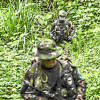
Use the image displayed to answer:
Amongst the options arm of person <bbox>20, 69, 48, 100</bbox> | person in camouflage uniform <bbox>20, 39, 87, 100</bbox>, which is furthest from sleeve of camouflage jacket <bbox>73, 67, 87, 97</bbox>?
arm of person <bbox>20, 69, 48, 100</bbox>

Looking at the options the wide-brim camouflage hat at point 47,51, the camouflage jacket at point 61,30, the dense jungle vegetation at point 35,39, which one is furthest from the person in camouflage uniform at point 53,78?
the camouflage jacket at point 61,30

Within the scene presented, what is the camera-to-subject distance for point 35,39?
7469 millimetres

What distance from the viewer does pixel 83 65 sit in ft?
20.2

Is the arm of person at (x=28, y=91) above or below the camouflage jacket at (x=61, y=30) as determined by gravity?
below

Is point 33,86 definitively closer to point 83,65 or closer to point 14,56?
point 14,56

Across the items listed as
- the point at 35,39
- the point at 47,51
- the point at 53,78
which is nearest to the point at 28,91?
the point at 53,78

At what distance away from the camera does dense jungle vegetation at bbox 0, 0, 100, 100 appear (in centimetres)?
477

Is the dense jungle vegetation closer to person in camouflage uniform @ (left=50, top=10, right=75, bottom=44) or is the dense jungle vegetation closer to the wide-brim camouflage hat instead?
person in camouflage uniform @ (left=50, top=10, right=75, bottom=44)

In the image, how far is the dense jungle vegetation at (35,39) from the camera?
4.77 meters

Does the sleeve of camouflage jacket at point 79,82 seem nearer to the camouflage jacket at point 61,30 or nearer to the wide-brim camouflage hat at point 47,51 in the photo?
the wide-brim camouflage hat at point 47,51

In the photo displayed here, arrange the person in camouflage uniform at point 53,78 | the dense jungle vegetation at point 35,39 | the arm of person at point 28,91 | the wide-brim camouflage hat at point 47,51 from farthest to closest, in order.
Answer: the dense jungle vegetation at point 35,39
the arm of person at point 28,91
the person in camouflage uniform at point 53,78
the wide-brim camouflage hat at point 47,51

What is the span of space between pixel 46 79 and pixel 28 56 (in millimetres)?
3746

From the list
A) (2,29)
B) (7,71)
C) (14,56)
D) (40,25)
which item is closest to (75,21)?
(40,25)

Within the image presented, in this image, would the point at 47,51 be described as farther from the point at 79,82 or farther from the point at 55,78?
the point at 79,82
